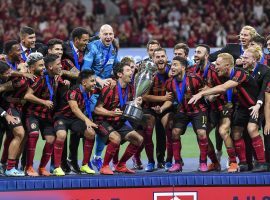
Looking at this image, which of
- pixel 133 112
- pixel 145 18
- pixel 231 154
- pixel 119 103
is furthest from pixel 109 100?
pixel 145 18

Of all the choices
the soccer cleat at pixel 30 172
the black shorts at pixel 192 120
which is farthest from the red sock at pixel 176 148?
the soccer cleat at pixel 30 172

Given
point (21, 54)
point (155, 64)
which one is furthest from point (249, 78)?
point (21, 54)

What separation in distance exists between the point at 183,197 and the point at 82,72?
1857 mm

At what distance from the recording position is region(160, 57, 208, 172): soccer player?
1028cm

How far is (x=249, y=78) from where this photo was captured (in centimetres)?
1024

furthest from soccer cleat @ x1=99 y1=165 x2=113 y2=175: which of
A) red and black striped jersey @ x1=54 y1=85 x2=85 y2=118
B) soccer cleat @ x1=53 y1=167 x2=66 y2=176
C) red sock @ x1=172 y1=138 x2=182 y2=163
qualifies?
red sock @ x1=172 y1=138 x2=182 y2=163

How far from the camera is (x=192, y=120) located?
1037 centimetres

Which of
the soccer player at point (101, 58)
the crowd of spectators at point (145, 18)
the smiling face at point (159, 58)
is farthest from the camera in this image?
the crowd of spectators at point (145, 18)

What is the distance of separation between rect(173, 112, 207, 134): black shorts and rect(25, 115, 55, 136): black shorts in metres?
1.47

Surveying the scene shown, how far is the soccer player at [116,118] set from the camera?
10234 mm

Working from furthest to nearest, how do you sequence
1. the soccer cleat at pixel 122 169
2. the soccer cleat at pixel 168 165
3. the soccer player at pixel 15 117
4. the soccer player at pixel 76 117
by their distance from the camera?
1. the soccer cleat at pixel 168 165
2. the soccer cleat at pixel 122 169
3. the soccer player at pixel 76 117
4. the soccer player at pixel 15 117

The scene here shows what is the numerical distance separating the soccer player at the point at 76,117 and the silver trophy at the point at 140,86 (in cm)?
44

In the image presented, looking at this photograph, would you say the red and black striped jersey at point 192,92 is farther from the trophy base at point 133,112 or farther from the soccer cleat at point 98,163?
the soccer cleat at point 98,163

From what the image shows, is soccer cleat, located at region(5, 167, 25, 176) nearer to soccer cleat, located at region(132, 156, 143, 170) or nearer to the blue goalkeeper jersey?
the blue goalkeeper jersey
